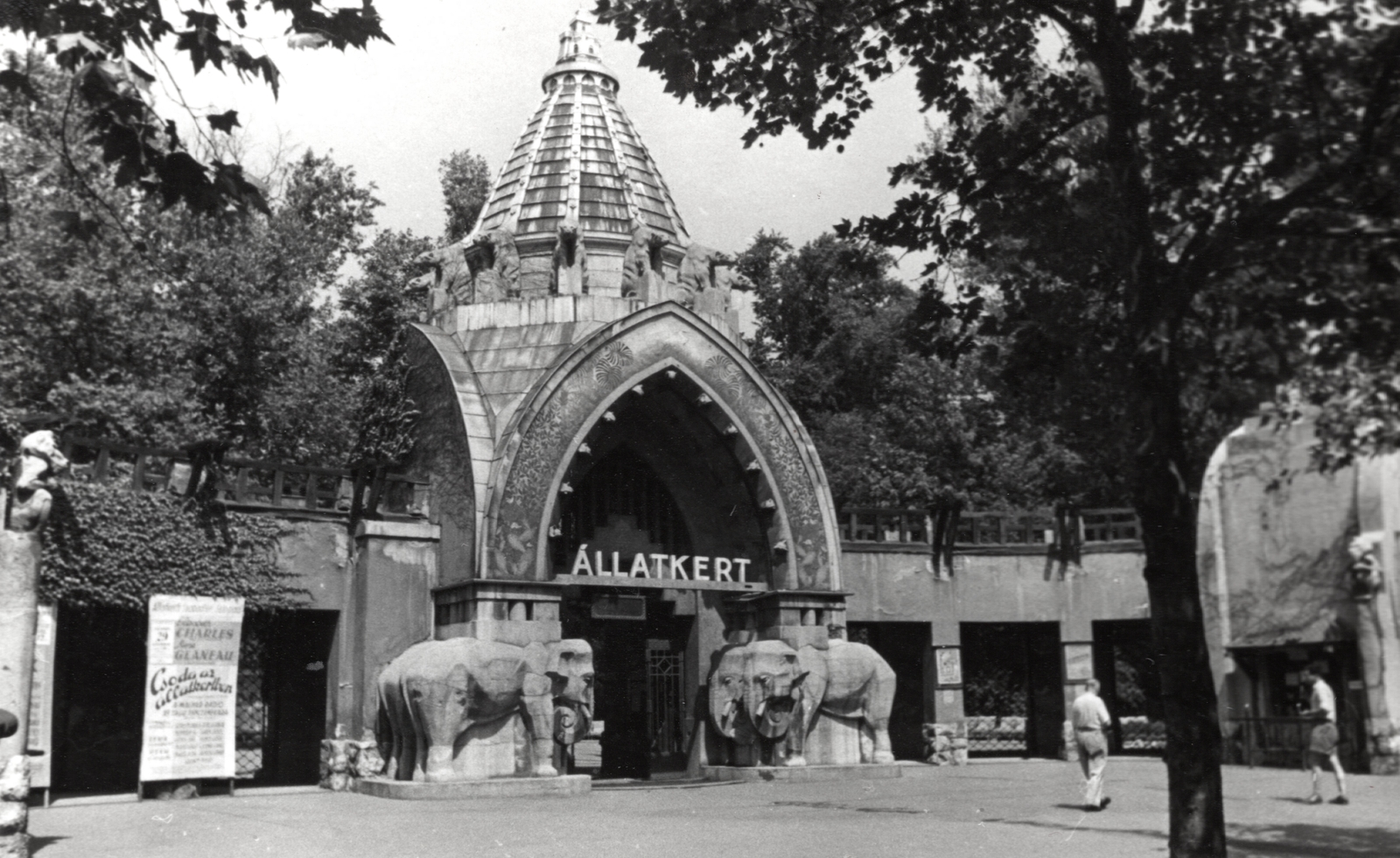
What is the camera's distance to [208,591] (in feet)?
60.7

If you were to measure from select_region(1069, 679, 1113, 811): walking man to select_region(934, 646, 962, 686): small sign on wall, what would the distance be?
8.90 metres

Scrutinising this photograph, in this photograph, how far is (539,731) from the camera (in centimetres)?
1880

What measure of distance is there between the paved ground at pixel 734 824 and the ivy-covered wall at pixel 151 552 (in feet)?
8.58

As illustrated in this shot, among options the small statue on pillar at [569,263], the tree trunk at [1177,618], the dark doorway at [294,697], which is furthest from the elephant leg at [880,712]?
the tree trunk at [1177,618]

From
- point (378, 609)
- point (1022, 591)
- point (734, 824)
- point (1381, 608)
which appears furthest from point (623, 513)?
point (1381, 608)

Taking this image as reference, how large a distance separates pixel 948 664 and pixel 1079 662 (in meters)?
2.40

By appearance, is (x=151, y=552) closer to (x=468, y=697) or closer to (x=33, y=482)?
(x=468, y=697)

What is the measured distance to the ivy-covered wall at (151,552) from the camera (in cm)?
→ 1734

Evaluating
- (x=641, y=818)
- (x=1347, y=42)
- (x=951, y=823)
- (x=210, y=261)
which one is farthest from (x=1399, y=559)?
(x=210, y=261)

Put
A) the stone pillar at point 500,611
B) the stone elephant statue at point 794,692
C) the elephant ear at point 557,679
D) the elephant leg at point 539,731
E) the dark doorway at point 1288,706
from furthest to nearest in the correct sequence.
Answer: the dark doorway at point 1288,706 → the stone elephant statue at point 794,692 → the elephant ear at point 557,679 → the stone pillar at point 500,611 → the elephant leg at point 539,731

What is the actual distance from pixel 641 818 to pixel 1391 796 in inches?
371

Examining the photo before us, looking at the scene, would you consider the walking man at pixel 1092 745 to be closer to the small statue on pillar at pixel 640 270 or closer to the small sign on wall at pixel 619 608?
the small sign on wall at pixel 619 608

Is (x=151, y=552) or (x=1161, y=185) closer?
(x=1161, y=185)

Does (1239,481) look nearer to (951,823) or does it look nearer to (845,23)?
(951,823)
